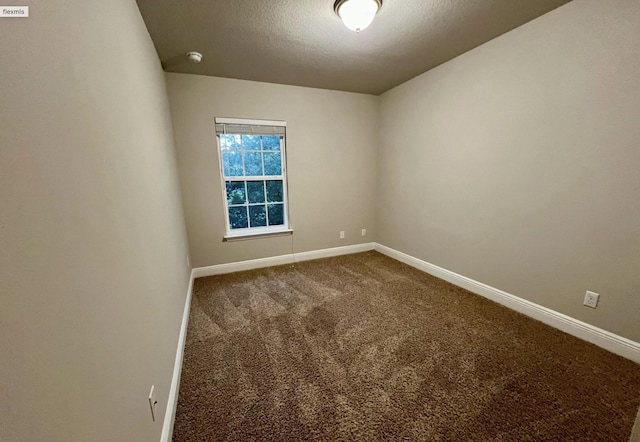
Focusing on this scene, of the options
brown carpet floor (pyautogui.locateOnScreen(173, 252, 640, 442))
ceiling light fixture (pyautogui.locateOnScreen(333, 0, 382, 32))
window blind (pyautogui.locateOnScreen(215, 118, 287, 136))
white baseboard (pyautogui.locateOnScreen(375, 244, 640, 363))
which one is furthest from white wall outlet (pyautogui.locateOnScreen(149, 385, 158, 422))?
white baseboard (pyautogui.locateOnScreen(375, 244, 640, 363))

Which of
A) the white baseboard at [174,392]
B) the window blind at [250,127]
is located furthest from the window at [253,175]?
the white baseboard at [174,392]

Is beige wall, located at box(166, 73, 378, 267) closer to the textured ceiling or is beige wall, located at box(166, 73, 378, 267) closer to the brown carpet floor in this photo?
the textured ceiling

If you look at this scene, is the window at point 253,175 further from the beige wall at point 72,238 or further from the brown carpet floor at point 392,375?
the beige wall at point 72,238

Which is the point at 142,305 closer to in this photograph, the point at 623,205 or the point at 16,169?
the point at 16,169

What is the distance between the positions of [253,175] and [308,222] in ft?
3.32

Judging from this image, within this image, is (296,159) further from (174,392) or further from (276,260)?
(174,392)

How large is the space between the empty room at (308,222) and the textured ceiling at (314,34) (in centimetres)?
2

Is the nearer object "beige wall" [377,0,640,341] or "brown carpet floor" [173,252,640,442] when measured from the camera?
"brown carpet floor" [173,252,640,442]

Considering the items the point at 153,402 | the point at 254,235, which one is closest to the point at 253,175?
the point at 254,235

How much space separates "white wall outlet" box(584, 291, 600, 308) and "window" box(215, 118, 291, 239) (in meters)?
2.96

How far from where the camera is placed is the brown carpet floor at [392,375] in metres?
1.23

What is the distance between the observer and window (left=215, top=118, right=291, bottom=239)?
9.96 feet

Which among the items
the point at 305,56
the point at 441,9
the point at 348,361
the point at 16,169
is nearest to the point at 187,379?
the point at 348,361

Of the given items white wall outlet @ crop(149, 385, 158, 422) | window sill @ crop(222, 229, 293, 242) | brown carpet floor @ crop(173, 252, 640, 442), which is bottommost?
brown carpet floor @ crop(173, 252, 640, 442)
